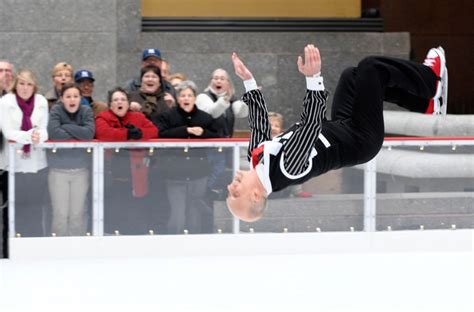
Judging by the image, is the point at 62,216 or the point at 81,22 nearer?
the point at 62,216

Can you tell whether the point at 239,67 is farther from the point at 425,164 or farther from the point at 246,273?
the point at 425,164

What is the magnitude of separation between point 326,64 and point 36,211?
5.35 meters

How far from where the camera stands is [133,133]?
35.6 ft

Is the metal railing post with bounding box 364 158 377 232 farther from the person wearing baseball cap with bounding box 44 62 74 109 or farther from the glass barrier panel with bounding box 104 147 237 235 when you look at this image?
the person wearing baseball cap with bounding box 44 62 74 109

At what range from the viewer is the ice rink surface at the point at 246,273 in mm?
8695

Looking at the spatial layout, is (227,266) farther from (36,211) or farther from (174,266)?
(36,211)

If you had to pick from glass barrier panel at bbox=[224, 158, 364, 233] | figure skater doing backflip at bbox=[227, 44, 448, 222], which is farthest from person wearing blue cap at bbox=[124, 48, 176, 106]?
figure skater doing backflip at bbox=[227, 44, 448, 222]

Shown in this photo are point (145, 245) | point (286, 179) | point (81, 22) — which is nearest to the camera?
point (286, 179)

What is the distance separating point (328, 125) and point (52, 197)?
3757mm

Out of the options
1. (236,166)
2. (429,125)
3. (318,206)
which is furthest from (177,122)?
(429,125)

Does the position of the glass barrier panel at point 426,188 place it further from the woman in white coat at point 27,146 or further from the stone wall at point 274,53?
the stone wall at point 274,53

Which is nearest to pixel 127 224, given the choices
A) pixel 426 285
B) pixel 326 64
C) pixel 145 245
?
pixel 145 245

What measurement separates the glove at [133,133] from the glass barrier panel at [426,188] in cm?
213

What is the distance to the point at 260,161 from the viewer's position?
7.34 m
